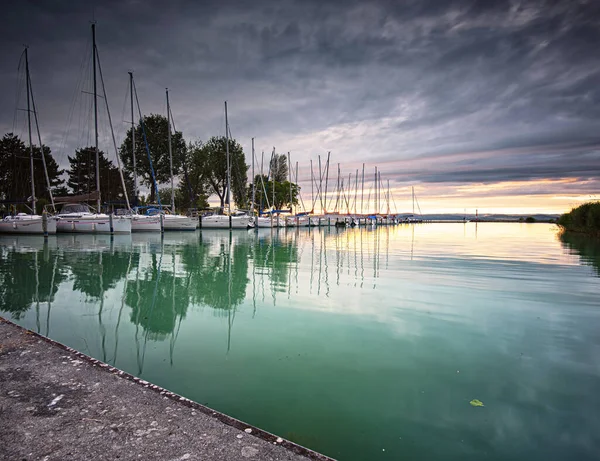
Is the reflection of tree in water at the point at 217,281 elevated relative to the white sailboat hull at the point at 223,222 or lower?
lower

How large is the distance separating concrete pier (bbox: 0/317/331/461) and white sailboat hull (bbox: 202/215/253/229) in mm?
45993

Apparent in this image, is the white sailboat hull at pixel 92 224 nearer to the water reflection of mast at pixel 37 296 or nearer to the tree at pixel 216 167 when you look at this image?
the water reflection of mast at pixel 37 296

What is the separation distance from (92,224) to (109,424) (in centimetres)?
3574

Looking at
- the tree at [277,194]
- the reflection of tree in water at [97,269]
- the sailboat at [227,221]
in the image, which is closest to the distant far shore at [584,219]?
the sailboat at [227,221]

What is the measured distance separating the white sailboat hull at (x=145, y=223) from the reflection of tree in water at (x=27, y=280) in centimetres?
1999

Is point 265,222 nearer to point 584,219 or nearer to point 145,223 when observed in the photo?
point 145,223

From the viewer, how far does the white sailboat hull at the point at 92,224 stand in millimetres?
34344

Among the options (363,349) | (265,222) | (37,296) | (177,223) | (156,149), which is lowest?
(363,349)

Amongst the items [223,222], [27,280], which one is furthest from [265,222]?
[27,280]

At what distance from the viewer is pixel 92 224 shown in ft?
113

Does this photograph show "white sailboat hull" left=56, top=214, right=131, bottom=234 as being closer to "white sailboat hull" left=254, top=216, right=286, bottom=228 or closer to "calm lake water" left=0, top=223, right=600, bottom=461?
"white sailboat hull" left=254, top=216, right=286, bottom=228

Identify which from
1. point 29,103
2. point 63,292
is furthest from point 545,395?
point 29,103

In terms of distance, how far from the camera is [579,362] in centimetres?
555

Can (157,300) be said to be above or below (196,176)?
below
